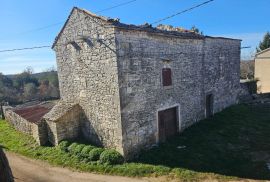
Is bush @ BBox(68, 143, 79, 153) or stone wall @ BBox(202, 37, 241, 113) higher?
stone wall @ BBox(202, 37, 241, 113)

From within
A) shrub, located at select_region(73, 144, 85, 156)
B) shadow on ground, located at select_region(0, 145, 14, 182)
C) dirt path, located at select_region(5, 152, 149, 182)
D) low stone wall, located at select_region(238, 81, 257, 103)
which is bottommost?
dirt path, located at select_region(5, 152, 149, 182)

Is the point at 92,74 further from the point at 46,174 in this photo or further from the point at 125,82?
the point at 46,174

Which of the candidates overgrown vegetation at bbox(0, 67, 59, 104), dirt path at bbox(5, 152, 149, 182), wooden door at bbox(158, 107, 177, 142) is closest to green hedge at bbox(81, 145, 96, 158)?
dirt path at bbox(5, 152, 149, 182)

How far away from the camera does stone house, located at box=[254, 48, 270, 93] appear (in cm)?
3419

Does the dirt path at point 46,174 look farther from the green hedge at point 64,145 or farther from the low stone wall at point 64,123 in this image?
the low stone wall at point 64,123

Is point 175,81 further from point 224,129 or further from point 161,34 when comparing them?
point 224,129

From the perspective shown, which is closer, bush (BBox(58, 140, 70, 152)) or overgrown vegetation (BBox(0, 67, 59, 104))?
bush (BBox(58, 140, 70, 152))

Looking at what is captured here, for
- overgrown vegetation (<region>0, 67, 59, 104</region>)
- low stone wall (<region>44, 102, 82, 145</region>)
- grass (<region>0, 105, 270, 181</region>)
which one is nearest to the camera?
grass (<region>0, 105, 270, 181</region>)

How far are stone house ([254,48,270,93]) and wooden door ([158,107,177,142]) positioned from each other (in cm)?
2417

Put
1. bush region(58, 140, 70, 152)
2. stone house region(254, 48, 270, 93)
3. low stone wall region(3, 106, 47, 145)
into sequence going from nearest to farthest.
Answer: bush region(58, 140, 70, 152)
low stone wall region(3, 106, 47, 145)
stone house region(254, 48, 270, 93)

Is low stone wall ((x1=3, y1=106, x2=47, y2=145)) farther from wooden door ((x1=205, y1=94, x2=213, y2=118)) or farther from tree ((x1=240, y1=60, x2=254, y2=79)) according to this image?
tree ((x1=240, y1=60, x2=254, y2=79))

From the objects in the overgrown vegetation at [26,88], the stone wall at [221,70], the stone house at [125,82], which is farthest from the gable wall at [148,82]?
the overgrown vegetation at [26,88]

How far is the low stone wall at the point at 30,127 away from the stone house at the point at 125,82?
18.3 inches

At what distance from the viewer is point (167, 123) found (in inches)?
571
